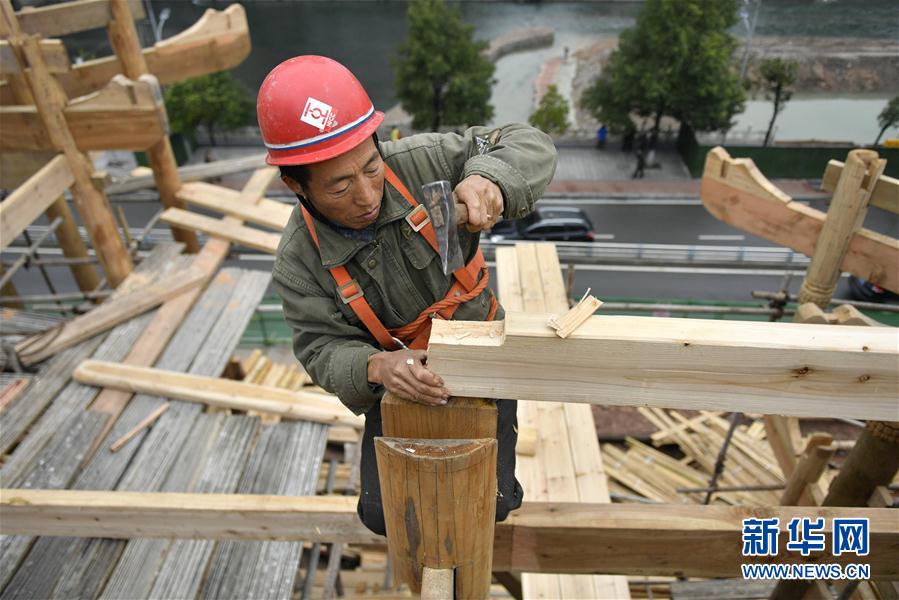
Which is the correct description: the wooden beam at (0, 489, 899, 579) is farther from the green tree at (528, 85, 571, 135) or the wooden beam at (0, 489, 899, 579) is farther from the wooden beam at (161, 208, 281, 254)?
the green tree at (528, 85, 571, 135)

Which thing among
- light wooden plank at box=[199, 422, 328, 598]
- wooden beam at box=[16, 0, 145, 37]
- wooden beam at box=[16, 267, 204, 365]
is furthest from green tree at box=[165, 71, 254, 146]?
light wooden plank at box=[199, 422, 328, 598]

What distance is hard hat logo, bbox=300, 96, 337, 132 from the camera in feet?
6.86

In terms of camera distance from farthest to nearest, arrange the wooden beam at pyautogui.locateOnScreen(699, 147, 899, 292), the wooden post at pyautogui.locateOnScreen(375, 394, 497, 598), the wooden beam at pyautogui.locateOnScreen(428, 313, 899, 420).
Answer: the wooden beam at pyautogui.locateOnScreen(699, 147, 899, 292) < the wooden post at pyautogui.locateOnScreen(375, 394, 497, 598) < the wooden beam at pyautogui.locateOnScreen(428, 313, 899, 420)

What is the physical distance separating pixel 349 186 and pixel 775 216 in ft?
14.7

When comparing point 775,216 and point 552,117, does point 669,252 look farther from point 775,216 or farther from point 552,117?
point 775,216

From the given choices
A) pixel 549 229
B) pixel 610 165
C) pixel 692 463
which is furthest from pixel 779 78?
pixel 692 463

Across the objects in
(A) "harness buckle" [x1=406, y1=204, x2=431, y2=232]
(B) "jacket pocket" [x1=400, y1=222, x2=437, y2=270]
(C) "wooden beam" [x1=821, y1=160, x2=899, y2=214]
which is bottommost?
(C) "wooden beam" [x1=821, y1=160, x2=899, y2=214]

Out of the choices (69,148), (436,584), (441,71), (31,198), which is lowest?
(441,71)

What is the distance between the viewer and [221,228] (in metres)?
8.02

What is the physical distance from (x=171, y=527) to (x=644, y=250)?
60.9 ft

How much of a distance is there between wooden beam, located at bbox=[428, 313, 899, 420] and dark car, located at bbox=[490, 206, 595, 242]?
1727cm

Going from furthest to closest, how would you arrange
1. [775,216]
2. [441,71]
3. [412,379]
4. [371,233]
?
1. [441,71]
2. [775,216]
3. [371,233]
4. [412,379]

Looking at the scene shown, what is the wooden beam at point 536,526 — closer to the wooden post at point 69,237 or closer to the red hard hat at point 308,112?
the red hard hat at point 308,112

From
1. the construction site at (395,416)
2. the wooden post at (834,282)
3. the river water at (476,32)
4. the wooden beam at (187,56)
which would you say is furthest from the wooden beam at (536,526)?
the river water at (476,32)
